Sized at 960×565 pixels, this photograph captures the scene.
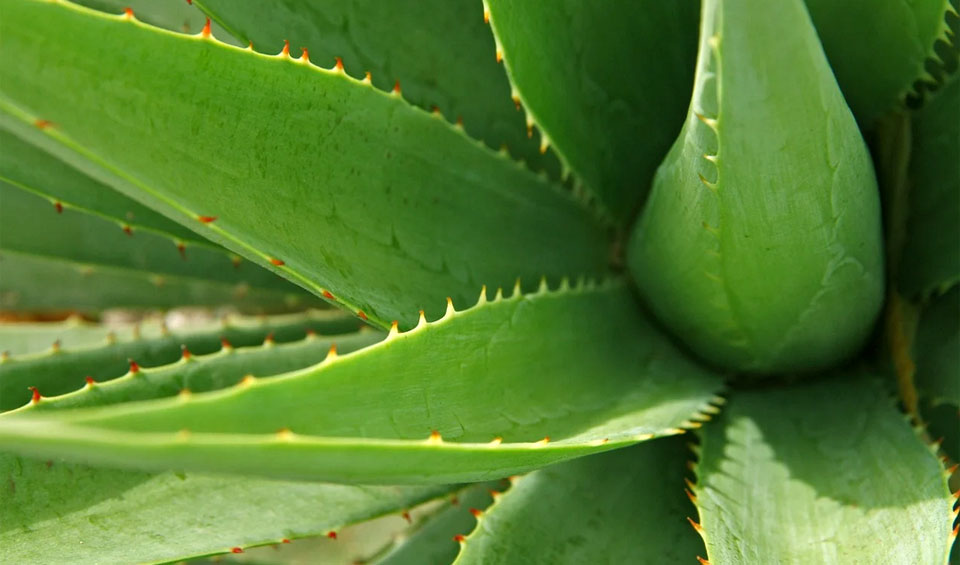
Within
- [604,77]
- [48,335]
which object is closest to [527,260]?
[604,77]

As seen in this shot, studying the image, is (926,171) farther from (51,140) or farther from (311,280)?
(51,140)

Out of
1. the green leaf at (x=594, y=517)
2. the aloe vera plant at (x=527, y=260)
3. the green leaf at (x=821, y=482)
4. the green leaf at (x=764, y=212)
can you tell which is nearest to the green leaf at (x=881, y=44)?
the aloe vera plant at (x=527, y=260)

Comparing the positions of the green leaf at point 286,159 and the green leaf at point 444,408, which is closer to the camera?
the green leaf at point 444,408

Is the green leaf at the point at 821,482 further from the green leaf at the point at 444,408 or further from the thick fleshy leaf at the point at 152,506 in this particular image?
the thick fleshy leaf at the point at 152,506

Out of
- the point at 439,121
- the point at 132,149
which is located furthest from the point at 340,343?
the point at 132,149

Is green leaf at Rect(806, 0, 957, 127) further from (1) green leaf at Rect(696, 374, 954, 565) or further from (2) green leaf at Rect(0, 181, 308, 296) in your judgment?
(2) green leaf at Rect(0, 181, 308, 296)

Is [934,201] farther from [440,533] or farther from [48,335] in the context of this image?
[48,335]
